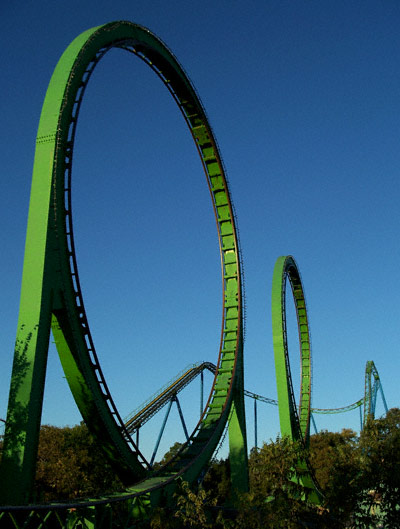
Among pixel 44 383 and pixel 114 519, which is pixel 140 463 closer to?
pixel 114 519

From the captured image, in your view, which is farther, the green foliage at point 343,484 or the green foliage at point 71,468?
the green foliage at point 71,468

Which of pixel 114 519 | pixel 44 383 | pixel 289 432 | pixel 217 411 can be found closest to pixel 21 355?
pixel 44 383

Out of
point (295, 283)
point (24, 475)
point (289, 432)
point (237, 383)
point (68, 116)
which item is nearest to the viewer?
point (24, 475)

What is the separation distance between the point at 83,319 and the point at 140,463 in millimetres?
4792

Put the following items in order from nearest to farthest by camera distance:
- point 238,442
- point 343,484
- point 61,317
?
point 61,317 → point 343,484 → point 238,442

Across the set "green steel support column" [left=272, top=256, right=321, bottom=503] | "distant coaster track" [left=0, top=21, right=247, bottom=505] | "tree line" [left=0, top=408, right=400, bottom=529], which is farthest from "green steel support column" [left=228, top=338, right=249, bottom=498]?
"green steel support column" [left=272, top=256, right=321, bottom=503]

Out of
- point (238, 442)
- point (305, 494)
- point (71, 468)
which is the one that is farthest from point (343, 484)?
point (71, 468)

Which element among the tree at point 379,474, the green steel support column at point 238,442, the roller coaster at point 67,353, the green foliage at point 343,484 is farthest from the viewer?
the green steel support column at point 238,442

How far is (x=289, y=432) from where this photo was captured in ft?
90.0

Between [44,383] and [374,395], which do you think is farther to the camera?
[374,395]

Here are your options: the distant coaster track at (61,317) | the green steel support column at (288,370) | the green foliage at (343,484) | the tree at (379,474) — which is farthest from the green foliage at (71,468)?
the tree at (379,474)

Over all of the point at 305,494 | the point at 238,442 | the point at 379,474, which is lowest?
the point at 305,494

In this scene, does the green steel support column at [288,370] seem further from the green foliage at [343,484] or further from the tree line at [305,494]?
the green foliage at [343,484]

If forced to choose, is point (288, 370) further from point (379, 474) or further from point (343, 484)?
point (379, 474)
